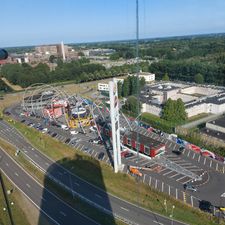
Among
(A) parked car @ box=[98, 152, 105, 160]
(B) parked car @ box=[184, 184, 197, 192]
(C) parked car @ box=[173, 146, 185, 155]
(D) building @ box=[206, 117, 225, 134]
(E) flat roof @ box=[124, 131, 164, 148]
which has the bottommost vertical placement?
(C) parked car @ box=[173, 146, 185, 155]

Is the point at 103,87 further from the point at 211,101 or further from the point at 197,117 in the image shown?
the point at 197,117

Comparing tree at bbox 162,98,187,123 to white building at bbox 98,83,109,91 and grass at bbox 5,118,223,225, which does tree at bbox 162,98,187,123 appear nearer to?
grass at bbox 5,118,223,225

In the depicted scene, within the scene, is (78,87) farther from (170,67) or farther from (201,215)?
(201,215)

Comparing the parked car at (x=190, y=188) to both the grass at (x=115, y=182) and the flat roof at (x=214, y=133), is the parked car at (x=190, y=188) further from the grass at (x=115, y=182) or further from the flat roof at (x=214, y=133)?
the flat roof at (x=214, y=133)

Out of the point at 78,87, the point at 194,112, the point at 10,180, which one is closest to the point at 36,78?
the point at 78,87

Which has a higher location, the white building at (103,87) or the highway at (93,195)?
the highway at (93,195)

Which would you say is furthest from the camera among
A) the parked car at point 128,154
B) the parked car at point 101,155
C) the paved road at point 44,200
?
the parked car at point 128,154

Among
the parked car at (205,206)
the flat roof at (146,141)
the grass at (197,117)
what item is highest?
the flat roof at (146,141)

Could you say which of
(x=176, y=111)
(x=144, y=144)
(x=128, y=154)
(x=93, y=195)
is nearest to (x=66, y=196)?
(x=93, y=195)

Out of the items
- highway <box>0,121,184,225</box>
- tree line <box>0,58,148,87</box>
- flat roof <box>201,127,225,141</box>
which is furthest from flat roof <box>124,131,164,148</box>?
tree line <box>0,58,148,87</box>

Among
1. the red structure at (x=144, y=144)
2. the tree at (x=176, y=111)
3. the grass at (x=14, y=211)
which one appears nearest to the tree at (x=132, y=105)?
the tree at (x=176, y=111)
